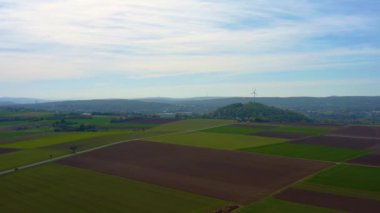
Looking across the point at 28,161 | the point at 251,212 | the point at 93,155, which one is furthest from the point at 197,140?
the point at 251,212

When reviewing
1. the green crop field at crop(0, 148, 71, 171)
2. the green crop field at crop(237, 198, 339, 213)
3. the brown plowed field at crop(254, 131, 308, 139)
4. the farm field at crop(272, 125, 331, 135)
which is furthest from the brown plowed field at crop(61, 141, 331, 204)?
the farm field at crop(272, 125, 331, 135)

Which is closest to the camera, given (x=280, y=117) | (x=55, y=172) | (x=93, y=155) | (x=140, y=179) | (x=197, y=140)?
(x=140, y=179)

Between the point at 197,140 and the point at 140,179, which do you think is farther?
the point at 197,140

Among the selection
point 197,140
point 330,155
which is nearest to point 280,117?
point 197,140

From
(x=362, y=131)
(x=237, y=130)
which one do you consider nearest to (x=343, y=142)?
(x=362, y=131)

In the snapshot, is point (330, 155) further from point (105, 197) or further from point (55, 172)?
point (55, 172)

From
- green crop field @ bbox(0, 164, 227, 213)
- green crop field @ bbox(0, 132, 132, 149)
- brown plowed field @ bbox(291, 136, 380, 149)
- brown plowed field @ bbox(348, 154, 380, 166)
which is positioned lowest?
green crop field @ bbox(0, 164, 227, 213)

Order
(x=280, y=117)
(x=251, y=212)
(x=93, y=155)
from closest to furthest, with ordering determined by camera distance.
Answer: (x=251, y=212)
(x=93, y=155)
(x=280, y=117)

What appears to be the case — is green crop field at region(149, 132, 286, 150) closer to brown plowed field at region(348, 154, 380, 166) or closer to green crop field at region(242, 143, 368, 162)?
green crop field at region(242, 143, 368, 162)
